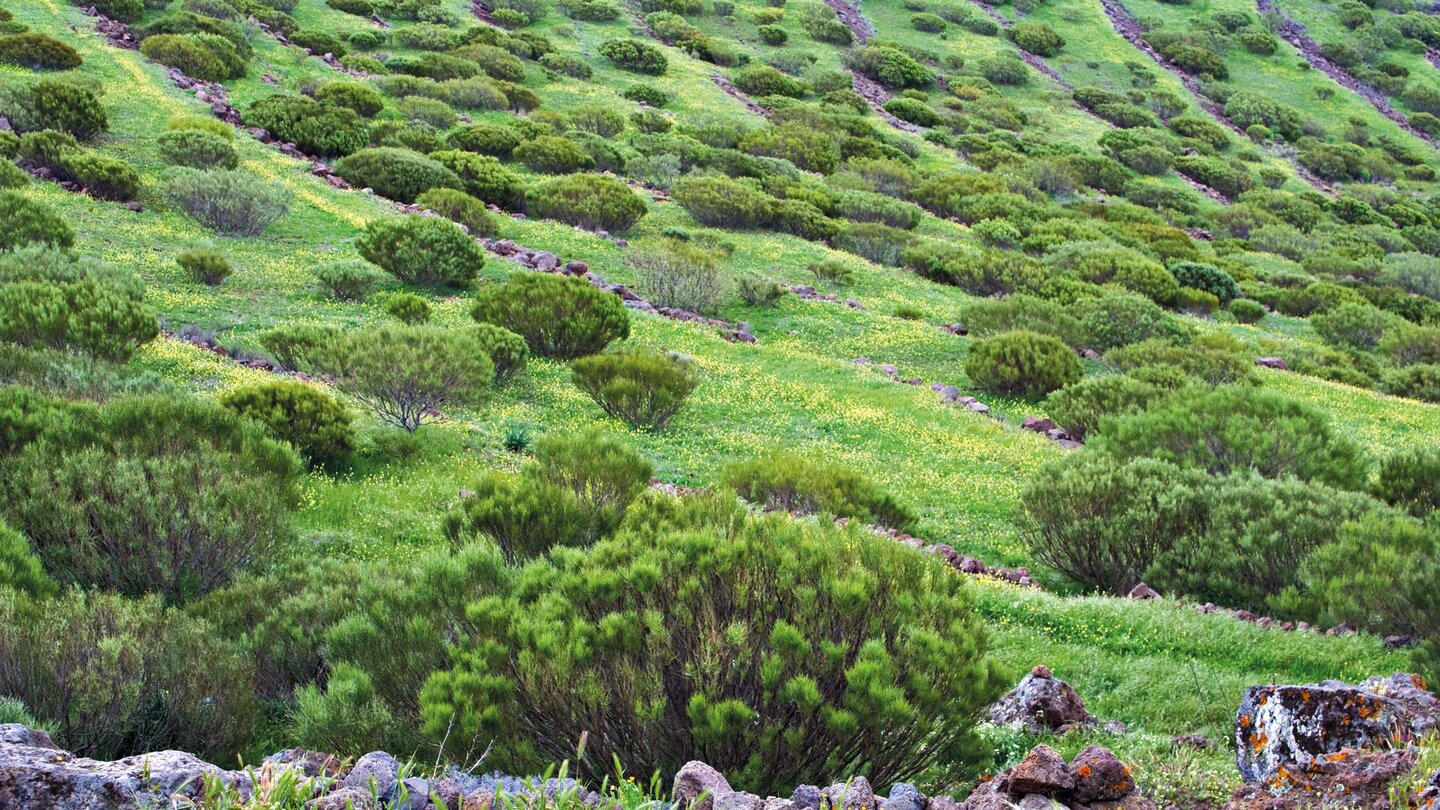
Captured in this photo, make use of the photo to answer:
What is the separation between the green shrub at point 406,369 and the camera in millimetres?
12312

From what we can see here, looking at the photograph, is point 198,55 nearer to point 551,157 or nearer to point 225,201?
point 551,157

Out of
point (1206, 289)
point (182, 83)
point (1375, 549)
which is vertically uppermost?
point (1375, 549)

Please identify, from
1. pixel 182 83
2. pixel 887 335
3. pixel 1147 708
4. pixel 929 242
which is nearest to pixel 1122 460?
pixel 1147 708

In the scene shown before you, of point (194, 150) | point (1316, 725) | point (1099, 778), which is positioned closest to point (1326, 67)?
point (194, 150)

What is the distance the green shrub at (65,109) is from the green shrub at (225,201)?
5.24 metres

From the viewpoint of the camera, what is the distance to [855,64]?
6250cm

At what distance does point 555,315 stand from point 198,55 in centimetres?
2550

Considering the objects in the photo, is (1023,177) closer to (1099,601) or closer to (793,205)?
(793,205)

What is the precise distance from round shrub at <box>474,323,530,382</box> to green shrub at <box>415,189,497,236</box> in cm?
971

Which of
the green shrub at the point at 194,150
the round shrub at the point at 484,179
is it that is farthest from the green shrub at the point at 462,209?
the green shrub at the point at 194,150

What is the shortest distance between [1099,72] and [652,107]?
39645mm

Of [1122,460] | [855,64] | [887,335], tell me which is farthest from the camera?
[855,64]

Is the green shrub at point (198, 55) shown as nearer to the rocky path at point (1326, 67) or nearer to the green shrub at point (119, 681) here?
the green shrub at point (119, 681)

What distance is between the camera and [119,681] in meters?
5.02
